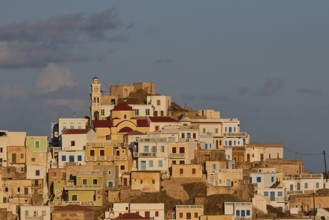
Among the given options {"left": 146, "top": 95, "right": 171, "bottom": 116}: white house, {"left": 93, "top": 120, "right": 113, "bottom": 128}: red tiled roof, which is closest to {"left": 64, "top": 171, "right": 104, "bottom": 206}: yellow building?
{"left": 93, "top": 120, "right": 113, "bottom": 128}: red tiled roof

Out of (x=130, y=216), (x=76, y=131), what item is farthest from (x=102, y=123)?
(x=130, y=216)

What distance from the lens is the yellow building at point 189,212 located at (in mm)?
90125

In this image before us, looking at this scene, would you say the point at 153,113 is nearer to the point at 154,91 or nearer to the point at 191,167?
the point at 154,91

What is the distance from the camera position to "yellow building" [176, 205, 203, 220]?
90.1 metres

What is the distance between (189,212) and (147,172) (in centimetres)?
513

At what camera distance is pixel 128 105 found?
355 ft

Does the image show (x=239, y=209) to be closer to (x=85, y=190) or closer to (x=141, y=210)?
(x=141, y=210)

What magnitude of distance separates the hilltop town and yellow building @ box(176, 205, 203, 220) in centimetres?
7

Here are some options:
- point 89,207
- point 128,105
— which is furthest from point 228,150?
point 89,207

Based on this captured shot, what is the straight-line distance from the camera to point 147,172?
308 feet

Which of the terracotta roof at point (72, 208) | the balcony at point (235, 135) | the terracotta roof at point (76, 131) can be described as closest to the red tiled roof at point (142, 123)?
the terracotta roof at point (76, 131)

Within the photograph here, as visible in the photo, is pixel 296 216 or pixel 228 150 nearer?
pixel 296 216

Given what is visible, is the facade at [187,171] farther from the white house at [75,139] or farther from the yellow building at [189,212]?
the white house at [75,139]

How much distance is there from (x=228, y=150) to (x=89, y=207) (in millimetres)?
17544
